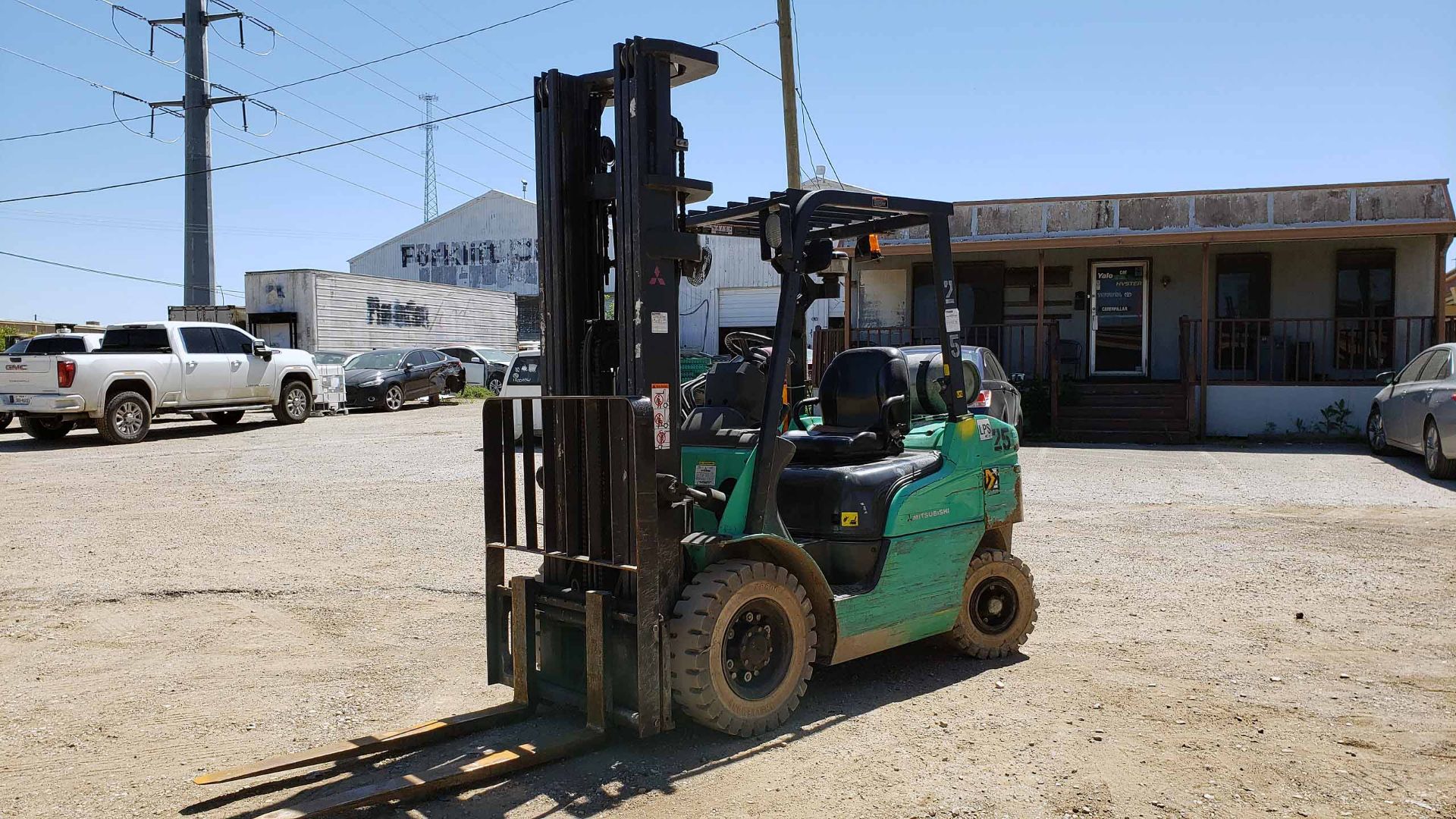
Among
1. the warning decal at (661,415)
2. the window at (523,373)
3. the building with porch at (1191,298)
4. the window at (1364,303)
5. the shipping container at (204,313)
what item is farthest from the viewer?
the shipping container at (204,313)

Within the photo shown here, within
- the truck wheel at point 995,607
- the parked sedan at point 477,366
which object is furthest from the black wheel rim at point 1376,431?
the parked sedan at point 477,366

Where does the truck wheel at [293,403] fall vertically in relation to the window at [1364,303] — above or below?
below

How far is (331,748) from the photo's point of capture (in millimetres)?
4273

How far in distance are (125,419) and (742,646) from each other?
16.6 meters

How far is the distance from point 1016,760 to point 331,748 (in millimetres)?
2712

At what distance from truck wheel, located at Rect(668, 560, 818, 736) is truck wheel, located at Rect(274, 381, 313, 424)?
18.6m

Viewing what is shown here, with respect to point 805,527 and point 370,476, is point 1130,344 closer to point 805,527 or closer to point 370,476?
point 370,476

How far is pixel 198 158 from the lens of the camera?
99.0 feet

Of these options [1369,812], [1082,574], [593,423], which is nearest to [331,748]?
[593,423]

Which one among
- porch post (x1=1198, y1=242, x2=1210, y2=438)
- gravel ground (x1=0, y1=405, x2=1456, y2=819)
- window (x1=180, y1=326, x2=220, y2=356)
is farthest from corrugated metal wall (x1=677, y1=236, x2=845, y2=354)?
gravel ground (x1=0, y1=405, x2=1456, y2=819)

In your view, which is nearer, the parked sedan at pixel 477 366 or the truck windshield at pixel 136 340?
the truck windshield at pixel 136 340

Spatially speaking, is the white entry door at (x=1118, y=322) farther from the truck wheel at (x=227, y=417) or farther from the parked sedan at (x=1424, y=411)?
the truck wheel at (x=227, y=417)

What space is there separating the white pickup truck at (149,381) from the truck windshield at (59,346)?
316 mm

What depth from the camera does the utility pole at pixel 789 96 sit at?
17.4m
